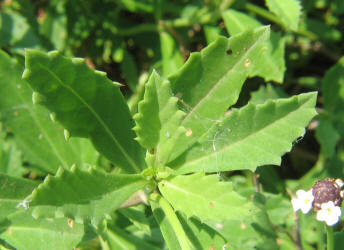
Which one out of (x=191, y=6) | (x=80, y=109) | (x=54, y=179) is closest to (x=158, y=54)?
(x=191, y=6)

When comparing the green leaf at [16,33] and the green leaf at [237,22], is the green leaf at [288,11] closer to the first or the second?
the green leaf at [237,22]

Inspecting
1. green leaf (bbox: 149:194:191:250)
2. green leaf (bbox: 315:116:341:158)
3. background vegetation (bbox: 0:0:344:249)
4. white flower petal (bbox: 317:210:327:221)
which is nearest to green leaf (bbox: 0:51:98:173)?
background vegetation (bbox: 0:0:344:249)

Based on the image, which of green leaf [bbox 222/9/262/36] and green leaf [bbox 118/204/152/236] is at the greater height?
green leaf [bbox 222/9/262/36]

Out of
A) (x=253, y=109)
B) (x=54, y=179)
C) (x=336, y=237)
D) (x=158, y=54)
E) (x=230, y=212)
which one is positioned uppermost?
(x=158, y=54)

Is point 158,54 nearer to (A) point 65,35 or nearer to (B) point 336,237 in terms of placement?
(A) point 65,35

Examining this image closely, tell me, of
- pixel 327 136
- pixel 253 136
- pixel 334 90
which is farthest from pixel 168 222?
pixel 334 90

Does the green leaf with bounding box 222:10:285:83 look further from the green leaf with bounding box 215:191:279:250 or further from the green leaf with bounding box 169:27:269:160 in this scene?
the green leaf with bounding box 169:27:269:160

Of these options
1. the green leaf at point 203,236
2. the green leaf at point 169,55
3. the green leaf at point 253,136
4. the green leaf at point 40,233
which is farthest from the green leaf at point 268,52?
the green leaf at point 40,233
